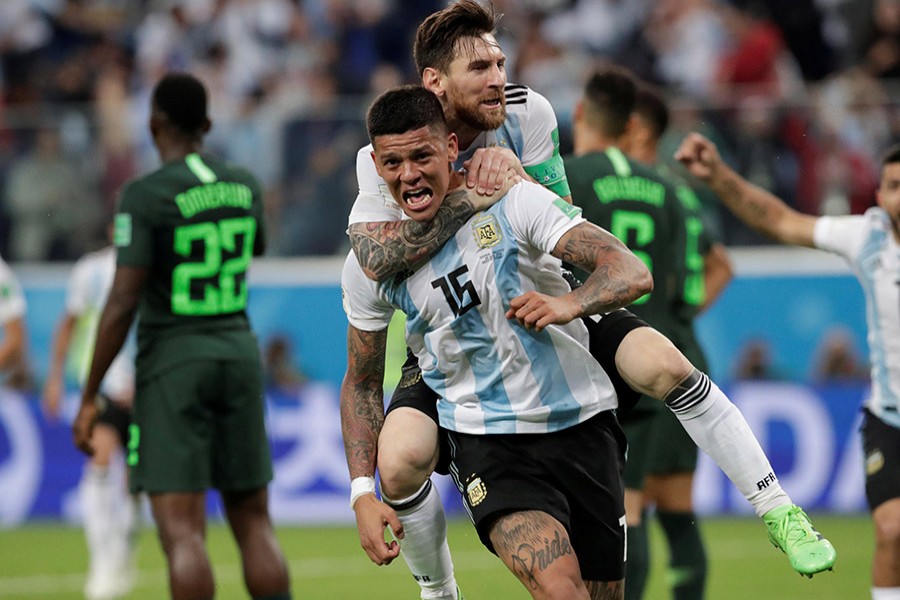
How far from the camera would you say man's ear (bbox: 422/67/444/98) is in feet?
17.2

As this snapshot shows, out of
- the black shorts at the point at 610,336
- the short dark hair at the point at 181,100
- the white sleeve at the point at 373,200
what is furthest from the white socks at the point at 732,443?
the short dark hair at the point at 181,100

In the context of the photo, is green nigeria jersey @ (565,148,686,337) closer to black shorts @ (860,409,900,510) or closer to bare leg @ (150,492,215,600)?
black shorts @ (860,409,900,510)

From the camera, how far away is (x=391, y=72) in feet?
48.0

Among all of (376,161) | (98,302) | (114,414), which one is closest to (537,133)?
(376,161)

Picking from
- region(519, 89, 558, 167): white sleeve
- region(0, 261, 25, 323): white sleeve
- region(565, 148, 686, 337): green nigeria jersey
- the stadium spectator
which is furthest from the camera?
region(0, 261, 25, 323): white sleeve

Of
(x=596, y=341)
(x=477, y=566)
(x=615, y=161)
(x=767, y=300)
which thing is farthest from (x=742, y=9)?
(x=596, y=341)

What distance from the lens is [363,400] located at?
5.36 metres

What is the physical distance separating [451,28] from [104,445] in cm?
578

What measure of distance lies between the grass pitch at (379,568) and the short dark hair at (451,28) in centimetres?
454

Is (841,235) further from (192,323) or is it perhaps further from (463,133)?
(192,323)

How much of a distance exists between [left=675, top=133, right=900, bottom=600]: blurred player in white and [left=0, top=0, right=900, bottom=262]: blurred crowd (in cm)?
476

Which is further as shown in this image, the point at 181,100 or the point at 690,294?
the point at 690,294

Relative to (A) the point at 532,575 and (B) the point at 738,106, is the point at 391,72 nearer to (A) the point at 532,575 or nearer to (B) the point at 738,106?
(B) the point at 738,106

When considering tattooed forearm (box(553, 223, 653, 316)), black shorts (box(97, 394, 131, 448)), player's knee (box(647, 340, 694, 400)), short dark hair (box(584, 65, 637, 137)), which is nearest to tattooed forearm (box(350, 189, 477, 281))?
tattooed forearm (box(553, 223, 653, 316))
